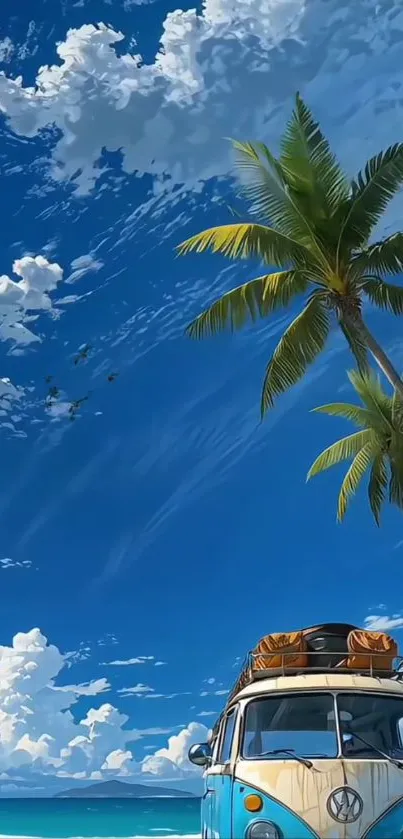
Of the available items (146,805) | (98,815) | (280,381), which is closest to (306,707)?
(280,381)

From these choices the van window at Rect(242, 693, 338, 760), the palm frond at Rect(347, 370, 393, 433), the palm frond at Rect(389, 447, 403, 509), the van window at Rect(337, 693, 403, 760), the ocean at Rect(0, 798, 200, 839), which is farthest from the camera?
the ocean at Rect(0, 798, 200, 839)

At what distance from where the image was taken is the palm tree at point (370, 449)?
2133 cm

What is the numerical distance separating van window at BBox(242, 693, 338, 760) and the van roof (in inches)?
3.4

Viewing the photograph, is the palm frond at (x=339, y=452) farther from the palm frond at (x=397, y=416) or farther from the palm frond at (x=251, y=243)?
the palm frond at (x=251, y=243)

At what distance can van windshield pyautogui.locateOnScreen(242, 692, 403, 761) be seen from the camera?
749 centimetres

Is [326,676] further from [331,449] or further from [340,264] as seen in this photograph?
[331,449]

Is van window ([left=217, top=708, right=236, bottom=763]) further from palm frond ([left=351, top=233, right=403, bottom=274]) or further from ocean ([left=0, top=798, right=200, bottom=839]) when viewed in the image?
ocean ([left=0, top=798, right=200, bottom=839])

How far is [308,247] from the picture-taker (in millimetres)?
16844

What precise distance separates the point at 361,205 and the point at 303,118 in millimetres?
2153

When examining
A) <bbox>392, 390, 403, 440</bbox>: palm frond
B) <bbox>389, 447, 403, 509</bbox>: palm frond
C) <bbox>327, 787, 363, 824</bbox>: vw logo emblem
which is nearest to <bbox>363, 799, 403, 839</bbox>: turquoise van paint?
<bbox>327, 787, 363, 824</bbox>: vw logo emblem

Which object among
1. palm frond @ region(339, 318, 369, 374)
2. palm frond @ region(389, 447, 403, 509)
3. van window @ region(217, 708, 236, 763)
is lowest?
van window @ region(217, 708, 236, 763)

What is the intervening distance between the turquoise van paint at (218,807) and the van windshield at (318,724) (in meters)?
0.37

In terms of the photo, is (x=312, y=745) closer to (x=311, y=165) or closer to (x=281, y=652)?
(x=281, y=652)

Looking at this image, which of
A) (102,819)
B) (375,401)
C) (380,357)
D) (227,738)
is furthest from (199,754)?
(102,819)
